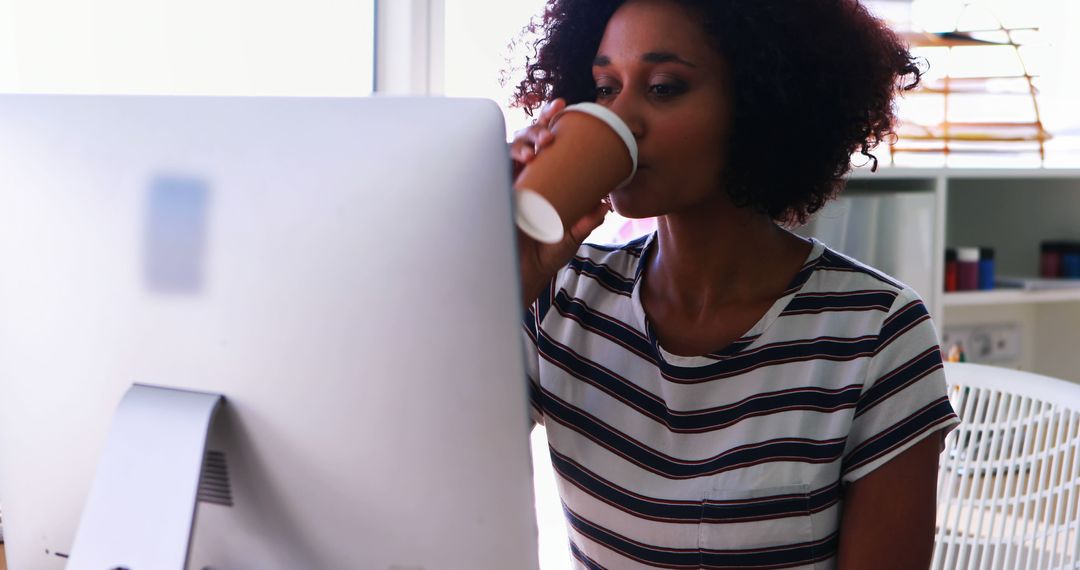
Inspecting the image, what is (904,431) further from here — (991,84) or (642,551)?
(991,84)

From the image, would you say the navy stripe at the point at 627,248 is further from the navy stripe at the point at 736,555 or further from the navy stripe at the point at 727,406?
the navy stripe at the point at 736,555

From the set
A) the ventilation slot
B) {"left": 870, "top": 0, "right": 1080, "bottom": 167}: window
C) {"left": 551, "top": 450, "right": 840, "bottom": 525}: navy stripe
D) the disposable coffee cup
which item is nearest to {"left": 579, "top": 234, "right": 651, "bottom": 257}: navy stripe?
{"left": 551, "top": 450, "right": 840, "bottom": 525}: navy stripe

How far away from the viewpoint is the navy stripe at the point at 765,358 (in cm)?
100

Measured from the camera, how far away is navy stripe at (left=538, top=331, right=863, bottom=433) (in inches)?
38.9

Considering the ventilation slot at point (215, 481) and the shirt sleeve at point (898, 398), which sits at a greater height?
the shirt sleeve at point (898, 398)

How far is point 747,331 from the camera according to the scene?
1.04 m

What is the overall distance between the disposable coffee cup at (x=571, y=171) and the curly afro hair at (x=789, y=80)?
29 cm

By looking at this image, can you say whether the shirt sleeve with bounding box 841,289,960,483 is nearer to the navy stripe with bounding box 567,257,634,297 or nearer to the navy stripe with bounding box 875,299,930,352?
the navy stripe with bounding box 875,299,930,352

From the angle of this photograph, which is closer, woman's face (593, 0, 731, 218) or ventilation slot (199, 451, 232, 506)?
ventilation slot (199, 451, 232, 506)

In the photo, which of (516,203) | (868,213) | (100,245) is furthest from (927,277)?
(100,245)

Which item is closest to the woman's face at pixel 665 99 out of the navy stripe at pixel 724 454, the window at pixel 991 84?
the navy stripe at pixel 724 454

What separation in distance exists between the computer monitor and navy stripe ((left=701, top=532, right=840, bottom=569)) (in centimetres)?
43

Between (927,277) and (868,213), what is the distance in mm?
197

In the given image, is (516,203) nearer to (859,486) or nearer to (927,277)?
(859,486)
